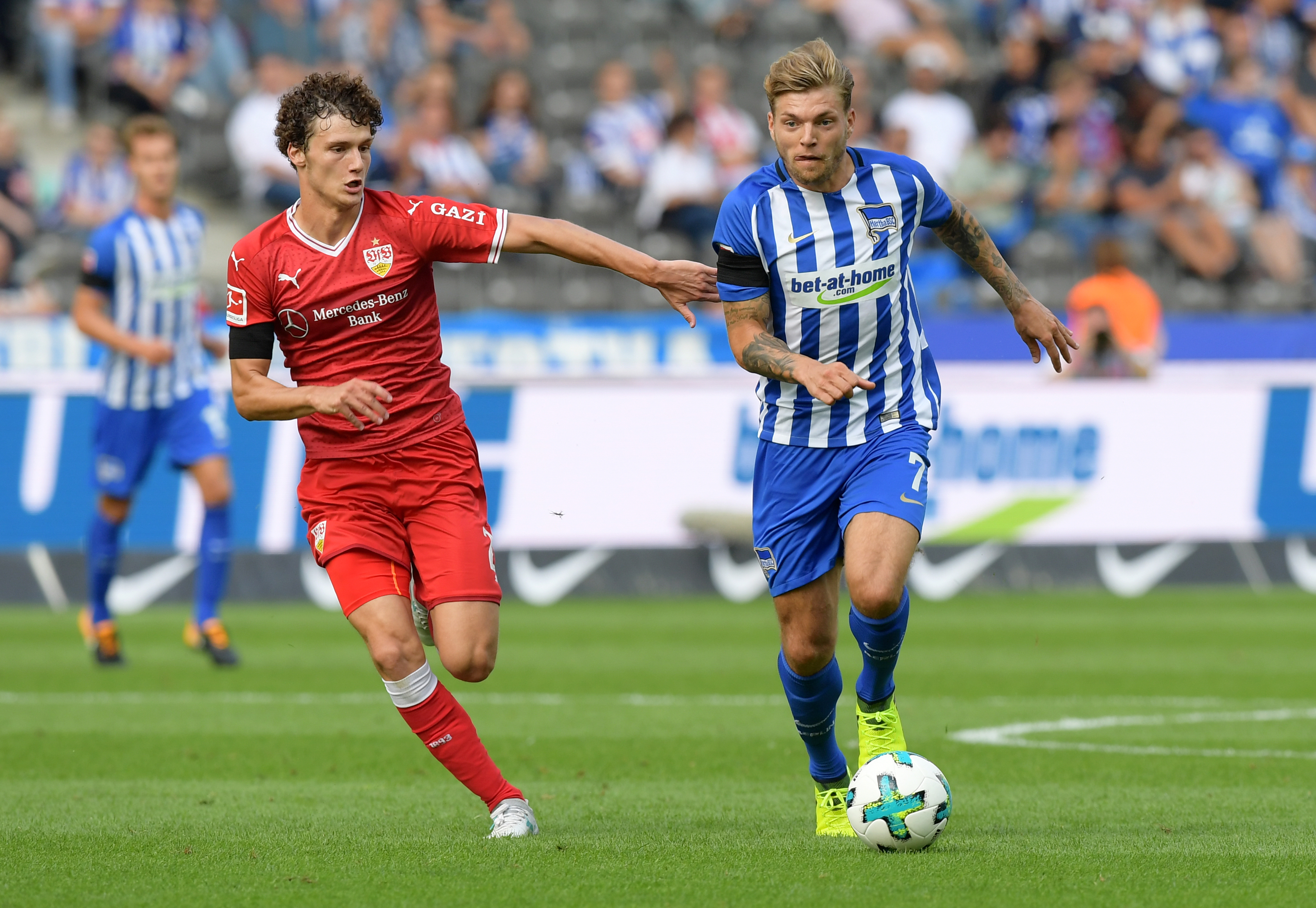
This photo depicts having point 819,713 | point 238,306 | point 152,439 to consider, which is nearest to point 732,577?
point 152,439

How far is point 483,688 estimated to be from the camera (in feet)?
32.0

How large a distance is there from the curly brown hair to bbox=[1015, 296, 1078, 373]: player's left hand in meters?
2.13

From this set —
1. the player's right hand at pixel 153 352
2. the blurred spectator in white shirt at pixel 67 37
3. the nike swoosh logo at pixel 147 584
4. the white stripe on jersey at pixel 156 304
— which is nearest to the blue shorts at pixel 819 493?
the player's right hand at pixel 153 352

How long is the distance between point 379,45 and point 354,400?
1505 centimetres

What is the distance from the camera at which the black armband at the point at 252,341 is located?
5605mm

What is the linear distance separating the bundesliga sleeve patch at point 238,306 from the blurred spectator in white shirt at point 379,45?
14.0m

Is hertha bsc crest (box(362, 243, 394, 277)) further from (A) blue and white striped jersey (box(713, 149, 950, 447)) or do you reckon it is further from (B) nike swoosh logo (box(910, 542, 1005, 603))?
(B) nike swoosh logo (box(910, 542, 1005, 603))

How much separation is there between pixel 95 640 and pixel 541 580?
408 centimetres

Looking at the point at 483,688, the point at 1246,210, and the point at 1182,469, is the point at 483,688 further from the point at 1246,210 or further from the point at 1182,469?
the point at 1246,210

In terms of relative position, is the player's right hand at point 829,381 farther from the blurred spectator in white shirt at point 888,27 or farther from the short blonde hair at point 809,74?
the blurred spectator in white shirt at point 888,27

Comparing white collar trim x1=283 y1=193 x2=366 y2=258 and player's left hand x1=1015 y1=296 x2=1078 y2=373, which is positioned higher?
white collar trim x1=283 y1=193 x2=366 y2=258

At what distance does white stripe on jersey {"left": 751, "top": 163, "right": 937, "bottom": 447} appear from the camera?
222 inches

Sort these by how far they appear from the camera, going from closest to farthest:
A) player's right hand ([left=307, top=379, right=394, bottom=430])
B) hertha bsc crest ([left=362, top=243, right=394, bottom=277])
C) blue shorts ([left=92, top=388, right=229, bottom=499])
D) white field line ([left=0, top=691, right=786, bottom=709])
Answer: player's right hand ([left=307, top=379, right=394, bottom=430]) → hertha bsc crest ([left=362, top=243, right=394, bottom=277]) → white field line ([left=0, top=691, right=786, bottom=709]) → blue shorts ([left=92, top=388, right=229, bottom=499])

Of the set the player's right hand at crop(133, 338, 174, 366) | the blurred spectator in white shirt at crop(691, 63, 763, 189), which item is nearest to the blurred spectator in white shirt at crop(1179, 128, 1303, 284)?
the blurred spectator in white shirt at crop(691, 63, 763, 189)
